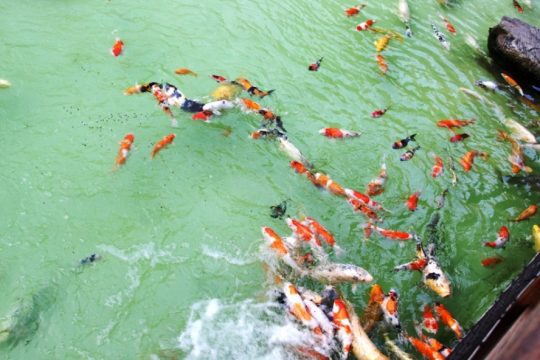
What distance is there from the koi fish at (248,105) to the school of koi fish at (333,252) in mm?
20

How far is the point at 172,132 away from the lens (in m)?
7.69

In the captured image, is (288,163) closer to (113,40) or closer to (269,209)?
(269,209)

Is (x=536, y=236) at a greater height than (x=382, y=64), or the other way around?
(x=382, y=64)

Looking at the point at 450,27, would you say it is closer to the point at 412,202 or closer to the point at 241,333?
the point at 412,202

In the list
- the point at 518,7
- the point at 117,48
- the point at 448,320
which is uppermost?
the point at 518,7

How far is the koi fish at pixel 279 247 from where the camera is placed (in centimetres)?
615

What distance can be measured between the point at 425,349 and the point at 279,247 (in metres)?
2.36

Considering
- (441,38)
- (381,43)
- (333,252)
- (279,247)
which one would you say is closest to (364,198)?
(333,252)

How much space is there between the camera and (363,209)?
23.5ft

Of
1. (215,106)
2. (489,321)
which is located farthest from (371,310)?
(215,106)

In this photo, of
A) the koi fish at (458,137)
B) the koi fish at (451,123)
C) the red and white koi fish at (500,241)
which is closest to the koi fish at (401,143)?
the koi fish at (458,137)

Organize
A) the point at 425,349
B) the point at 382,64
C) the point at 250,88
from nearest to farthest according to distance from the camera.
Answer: the point at 425,349
the point at 250,88
the point at 382,64

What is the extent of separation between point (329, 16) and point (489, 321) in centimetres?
1019

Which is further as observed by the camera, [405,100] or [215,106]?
[405,100]
